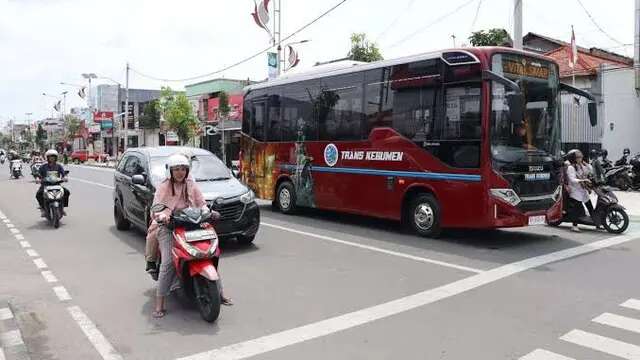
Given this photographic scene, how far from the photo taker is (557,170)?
10438 millimetres

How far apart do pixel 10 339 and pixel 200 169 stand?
5.29 m

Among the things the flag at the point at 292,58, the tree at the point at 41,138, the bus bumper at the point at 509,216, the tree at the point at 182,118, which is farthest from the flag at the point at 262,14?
the tree at the point at 41,138

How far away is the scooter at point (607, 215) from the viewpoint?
11.4m

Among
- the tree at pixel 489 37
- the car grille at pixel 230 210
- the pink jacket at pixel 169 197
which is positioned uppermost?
the tree at pixel 489 37

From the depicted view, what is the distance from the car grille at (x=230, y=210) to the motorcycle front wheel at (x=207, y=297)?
3.25 metres

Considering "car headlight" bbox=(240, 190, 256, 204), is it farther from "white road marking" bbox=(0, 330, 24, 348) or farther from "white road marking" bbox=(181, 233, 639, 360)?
"white road marking" bbox=(0, 330, 24, 348)

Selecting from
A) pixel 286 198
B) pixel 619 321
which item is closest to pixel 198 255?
pixel 619 321

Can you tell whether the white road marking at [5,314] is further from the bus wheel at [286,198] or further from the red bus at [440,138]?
the bus wheel at [286,198]

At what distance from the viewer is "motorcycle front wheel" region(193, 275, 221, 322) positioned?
5660mm

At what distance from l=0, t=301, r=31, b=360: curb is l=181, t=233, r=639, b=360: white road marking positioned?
1.46 meters

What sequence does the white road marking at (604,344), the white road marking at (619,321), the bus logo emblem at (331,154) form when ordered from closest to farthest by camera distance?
the white road marking at (604,344) → the white road marking at (619,321) → the bus logo emblem at (331,154)

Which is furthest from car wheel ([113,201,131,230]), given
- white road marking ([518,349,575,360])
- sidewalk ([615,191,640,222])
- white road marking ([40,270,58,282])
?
sidewalk ([615,191,640,222])

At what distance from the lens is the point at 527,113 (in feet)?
32.8

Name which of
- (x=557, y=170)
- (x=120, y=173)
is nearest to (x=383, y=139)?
→ (x=557, y=170)
